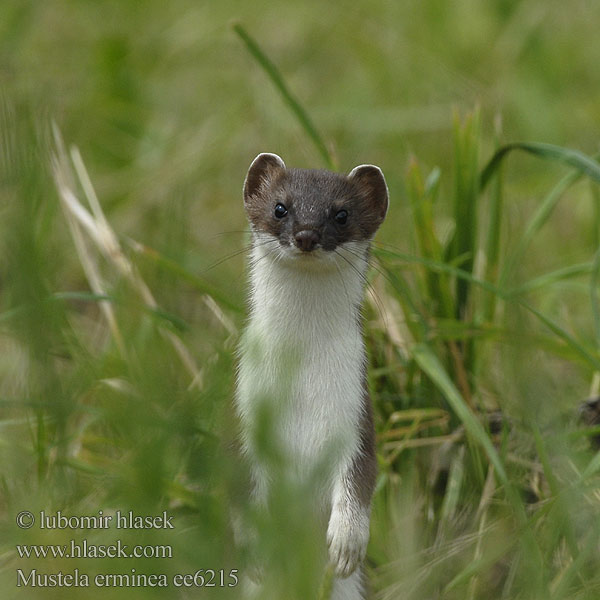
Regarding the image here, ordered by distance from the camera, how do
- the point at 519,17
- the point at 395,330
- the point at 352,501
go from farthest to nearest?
1. the point at 519,17
2. the point at 395,330
3. the point at 352,501

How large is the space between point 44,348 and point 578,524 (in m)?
2.00

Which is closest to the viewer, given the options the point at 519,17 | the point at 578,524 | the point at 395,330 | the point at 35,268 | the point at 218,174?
the point at 35,268

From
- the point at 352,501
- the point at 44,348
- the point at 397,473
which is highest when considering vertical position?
the point at 44,348

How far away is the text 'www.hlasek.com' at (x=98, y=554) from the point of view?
1.87m

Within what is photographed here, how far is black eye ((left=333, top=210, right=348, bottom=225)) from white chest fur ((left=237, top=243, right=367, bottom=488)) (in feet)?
0.30

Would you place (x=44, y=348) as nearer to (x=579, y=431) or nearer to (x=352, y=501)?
(x=352, y=501)

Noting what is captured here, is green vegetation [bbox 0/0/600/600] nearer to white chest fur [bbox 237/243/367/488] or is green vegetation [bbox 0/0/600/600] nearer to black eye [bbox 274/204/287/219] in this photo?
white chest fur [bbox 237/243/367/488]

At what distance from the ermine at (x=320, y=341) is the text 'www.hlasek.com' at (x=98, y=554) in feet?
1.43

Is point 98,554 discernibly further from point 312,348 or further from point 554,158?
point 554,158

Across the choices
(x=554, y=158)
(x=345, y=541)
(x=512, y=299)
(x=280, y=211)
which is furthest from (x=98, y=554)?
(x=554, y=158)

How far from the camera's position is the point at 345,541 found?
9.30ft

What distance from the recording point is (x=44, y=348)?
1618mm

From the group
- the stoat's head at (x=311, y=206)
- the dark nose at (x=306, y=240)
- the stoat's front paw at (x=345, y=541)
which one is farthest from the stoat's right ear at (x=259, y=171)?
the stoat's front paw at (x=345, y=541)

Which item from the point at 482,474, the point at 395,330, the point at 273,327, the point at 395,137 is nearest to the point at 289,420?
the point at 273,327
